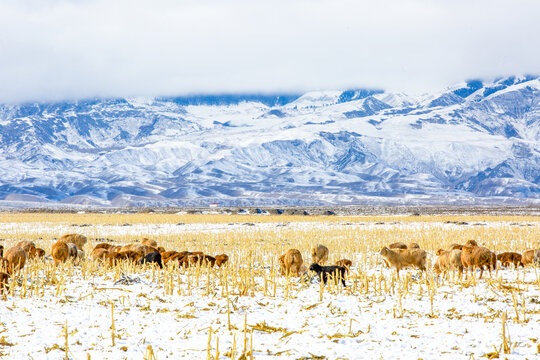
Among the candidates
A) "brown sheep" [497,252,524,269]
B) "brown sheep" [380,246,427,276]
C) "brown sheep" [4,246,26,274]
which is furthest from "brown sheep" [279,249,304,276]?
"brown sheep" [4,246,26,274]

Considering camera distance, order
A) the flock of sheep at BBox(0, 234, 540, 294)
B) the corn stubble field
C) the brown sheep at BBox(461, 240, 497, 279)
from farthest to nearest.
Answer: the brown sheep at BBox(461, 240, 497, 279) < the flock of sheep at BBox(0, 234, 540, 294) < the corn stubble field

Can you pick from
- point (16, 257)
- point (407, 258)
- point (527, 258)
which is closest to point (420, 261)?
point (407, 258)

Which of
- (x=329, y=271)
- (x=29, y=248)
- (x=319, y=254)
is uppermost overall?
(x=329, y=271)

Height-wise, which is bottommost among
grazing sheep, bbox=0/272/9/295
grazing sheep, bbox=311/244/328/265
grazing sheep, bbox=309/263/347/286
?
grazing sheep, bbox=311/244/328/265

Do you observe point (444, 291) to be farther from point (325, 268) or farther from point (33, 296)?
point (33, 296)

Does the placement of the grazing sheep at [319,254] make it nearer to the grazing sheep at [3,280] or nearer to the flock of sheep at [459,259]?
the flock of sheep at [459,259]

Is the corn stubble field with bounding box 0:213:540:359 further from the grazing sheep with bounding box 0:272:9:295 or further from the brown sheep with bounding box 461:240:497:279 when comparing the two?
the brown sheep with bounding box 461:240:497:279

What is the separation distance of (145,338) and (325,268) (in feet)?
18.5

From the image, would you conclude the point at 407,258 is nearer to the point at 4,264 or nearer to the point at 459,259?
the point at 459,259

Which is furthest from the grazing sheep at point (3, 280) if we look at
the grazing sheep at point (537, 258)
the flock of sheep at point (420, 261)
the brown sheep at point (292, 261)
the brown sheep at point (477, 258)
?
the grazing sheep at point (537, 258)

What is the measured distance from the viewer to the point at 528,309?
9.17 m

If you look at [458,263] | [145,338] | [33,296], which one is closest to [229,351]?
[145,338]

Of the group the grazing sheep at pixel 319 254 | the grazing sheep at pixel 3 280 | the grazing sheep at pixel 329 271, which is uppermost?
the grazing sheep at pixel 3 280

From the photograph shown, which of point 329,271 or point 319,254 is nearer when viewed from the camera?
point 329,271
